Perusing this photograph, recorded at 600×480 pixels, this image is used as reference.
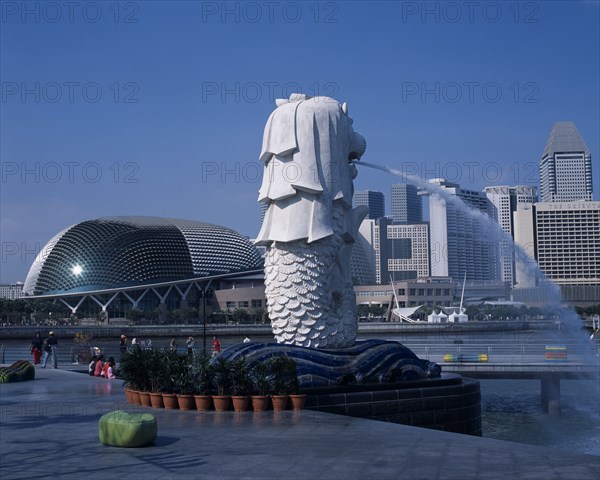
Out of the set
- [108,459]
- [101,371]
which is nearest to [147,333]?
[101,371]

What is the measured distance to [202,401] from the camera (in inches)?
627

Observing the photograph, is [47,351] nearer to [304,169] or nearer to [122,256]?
[304,169]

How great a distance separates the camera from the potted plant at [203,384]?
15.9m

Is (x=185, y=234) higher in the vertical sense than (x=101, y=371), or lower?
higher

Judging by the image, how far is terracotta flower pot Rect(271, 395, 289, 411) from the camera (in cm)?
1580

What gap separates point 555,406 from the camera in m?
27.0

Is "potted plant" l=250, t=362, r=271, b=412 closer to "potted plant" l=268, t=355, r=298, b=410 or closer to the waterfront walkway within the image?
"potted plant" l=268, t=355, r=298, b=410

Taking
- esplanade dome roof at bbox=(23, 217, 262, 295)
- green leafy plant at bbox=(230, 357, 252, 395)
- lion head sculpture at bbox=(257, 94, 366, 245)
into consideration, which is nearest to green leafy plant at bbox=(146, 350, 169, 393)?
green leafy plant at bbox=(230, 357, 252, 395)

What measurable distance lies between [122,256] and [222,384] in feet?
328

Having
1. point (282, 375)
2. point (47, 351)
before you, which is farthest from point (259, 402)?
point (47, 351)

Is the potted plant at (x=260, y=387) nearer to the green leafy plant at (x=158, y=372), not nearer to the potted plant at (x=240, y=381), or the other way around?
the potted plant at (x=240, y=381)

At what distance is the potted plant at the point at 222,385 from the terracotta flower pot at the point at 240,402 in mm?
151

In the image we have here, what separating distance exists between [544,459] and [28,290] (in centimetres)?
11865

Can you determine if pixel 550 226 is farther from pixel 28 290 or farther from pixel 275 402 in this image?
pixel 275 402
